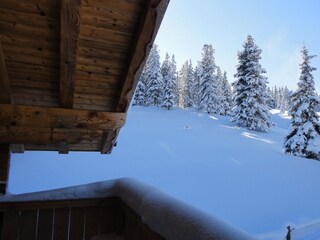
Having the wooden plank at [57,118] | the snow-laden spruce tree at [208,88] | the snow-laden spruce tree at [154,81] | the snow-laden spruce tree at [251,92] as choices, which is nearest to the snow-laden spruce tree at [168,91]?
the snow-laden spruce tree at [154,81]

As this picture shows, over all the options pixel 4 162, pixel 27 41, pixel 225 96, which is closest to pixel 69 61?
pixel 27 41

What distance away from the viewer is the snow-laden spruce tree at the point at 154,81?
35.9m

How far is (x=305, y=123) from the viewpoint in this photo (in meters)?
17.3

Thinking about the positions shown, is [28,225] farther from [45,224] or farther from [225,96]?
[225,96]

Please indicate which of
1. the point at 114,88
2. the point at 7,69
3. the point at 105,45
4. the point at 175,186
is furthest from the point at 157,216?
the point at 175,186

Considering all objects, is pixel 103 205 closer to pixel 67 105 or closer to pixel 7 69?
pixel 67 105

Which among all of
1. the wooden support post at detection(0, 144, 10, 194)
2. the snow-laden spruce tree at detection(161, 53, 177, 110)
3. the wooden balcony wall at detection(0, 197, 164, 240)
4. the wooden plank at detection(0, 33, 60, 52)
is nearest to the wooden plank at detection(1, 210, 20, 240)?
the wooden balcony wall at detection(0, 197, 164, 240)

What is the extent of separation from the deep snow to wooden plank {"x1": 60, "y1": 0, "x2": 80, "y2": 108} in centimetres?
502

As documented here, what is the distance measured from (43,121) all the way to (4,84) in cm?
66

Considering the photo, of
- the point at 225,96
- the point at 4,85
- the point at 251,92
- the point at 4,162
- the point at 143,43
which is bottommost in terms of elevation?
the point at 4,162

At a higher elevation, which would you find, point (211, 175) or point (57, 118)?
point (57, 118)

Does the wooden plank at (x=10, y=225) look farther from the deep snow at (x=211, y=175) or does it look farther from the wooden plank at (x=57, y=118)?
the deep snow at (x=211, y=175)

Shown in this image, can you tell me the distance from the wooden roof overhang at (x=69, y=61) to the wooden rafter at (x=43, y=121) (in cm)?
1

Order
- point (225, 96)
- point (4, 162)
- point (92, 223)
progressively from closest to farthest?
point (92, 223)
point (4, 162)
point (225, 96)
